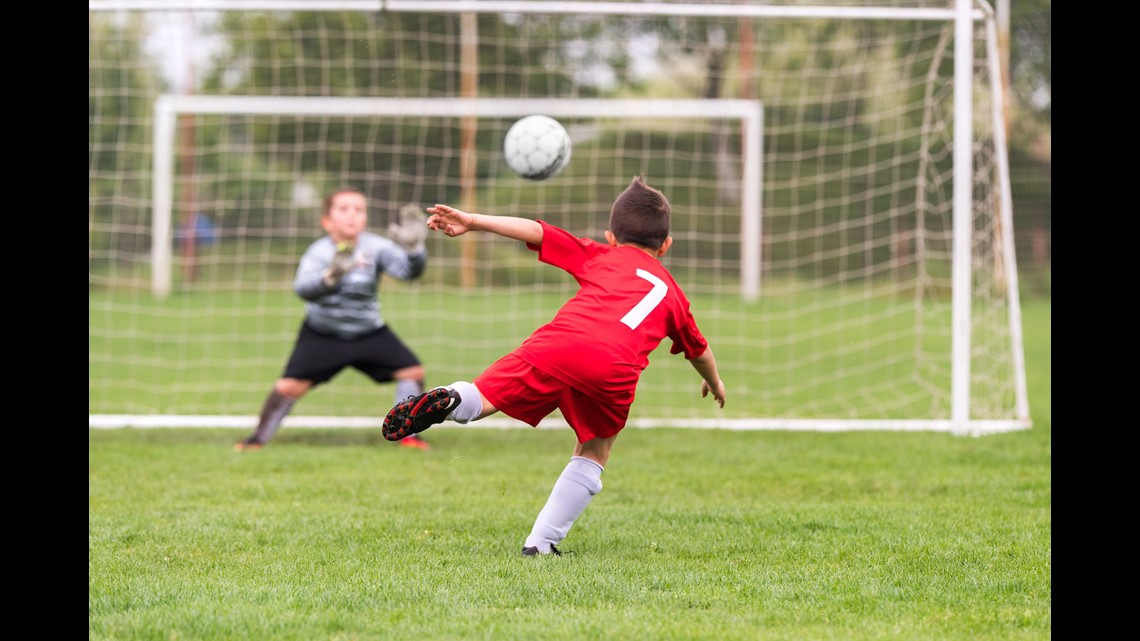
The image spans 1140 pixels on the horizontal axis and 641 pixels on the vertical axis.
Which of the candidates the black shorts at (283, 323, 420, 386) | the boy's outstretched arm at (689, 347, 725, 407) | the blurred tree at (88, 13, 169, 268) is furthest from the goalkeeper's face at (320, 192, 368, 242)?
the blurred tree at (88, 13, 169, 268)

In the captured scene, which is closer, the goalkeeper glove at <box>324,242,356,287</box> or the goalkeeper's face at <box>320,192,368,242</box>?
the goalkeeper glove at <box>324,242,356,287</box>

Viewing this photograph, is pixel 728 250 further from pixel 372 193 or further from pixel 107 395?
pixel 107 395

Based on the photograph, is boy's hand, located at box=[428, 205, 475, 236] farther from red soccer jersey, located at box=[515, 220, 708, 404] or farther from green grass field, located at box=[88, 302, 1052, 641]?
green grass field, located at box=[88, 302, 1052, 641]

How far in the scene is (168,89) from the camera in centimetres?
2498

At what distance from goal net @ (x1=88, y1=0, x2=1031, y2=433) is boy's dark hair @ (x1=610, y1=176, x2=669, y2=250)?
16.4ft

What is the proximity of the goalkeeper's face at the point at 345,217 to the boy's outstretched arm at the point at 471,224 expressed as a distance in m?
3.39

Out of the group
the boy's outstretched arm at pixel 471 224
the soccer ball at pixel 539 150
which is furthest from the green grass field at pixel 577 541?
the soccer ball at pixel 539 150

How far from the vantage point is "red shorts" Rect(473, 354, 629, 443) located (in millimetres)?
4660

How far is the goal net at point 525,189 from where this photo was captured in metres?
12.1

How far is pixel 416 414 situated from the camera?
4.47 m

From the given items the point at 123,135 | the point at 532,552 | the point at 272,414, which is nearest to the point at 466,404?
the point at 532,552

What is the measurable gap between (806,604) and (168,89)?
23.1 m

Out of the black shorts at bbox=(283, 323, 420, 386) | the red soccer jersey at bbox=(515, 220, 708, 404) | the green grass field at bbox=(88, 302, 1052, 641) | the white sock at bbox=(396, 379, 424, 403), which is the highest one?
the red soccer jersey at bbox=(515, 220, 708, 404)
